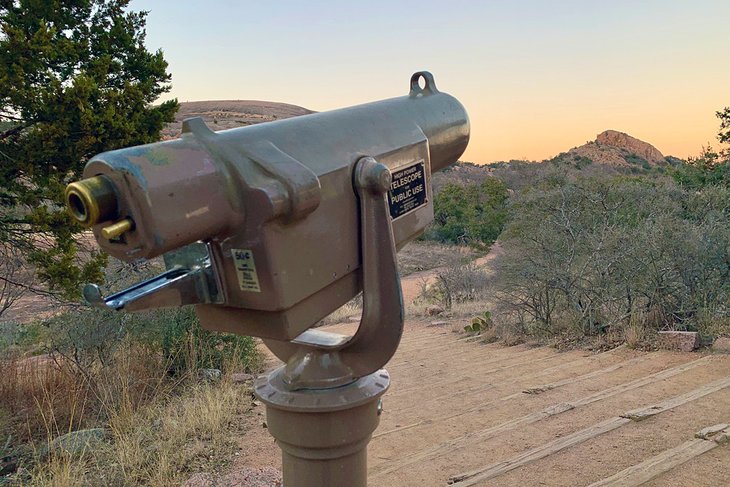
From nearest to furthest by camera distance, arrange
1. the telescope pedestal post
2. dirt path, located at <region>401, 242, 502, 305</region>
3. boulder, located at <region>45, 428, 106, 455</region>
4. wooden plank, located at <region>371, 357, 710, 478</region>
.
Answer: the telescope pedestal post, wooden plank, located at <region>371, 357, 710, 478</region>, boulder, located at <region>45, 428, 106, 455</region>, dirt path, located at <region>401, 242, 502, 305</region>

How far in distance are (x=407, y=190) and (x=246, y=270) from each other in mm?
776

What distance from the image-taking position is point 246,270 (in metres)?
1.40

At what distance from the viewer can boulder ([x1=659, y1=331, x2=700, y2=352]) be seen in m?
5.64

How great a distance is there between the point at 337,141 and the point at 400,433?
3142 mm

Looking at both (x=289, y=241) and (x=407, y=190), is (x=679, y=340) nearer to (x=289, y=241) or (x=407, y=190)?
(x=407, y=190)

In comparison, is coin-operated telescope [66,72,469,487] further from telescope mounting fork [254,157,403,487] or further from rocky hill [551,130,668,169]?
rocky hill [551,130,668,169]

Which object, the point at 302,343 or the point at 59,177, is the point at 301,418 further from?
the point at 59,177

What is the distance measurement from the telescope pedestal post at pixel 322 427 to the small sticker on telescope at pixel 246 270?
41 cm

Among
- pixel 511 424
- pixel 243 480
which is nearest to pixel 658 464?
pixel 511 424

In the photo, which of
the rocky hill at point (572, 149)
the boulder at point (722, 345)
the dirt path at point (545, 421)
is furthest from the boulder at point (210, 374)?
the rocky hill at point (572, 149)

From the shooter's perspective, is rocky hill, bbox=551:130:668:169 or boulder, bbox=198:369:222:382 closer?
boulder, bbox=198:369:222:382

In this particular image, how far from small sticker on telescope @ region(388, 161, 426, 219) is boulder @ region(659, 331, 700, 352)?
15.5 feet

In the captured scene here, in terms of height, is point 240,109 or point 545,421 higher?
point 240,109

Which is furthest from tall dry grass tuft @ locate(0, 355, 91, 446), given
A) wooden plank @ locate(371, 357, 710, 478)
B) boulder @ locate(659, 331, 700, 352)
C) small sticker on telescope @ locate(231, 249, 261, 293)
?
boulder @ locate(659, 331, 700, 352)
